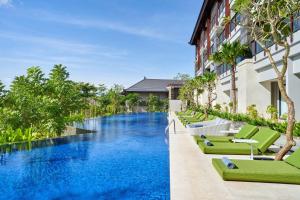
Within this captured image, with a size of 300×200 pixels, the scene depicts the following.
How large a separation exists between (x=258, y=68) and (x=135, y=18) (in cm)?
1346

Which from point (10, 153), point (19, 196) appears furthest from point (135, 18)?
point (19, 196)

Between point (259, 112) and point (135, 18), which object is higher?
point (135, 18)

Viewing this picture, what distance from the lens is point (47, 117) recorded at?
18609 millimetres

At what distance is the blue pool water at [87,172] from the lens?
26.1 ft

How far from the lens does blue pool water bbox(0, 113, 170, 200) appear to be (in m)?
7.95

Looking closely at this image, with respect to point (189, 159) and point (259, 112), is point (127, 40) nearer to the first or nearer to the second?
point (259, 112)

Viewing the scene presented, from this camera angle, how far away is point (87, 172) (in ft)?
32.8

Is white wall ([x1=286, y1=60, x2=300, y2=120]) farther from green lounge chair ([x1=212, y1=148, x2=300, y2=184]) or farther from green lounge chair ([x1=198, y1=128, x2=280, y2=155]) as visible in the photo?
green lounge chair ([x1=212, y1=148, x2=300, y2=184])

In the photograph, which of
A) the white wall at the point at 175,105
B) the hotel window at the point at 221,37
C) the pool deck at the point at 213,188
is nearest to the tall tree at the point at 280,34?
the pool deck at the point at 213,188

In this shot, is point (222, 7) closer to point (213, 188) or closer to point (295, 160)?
point (295, 160)

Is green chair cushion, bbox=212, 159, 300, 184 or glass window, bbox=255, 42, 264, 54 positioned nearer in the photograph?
green chair cushion, bbox=212, 159, 300, 184

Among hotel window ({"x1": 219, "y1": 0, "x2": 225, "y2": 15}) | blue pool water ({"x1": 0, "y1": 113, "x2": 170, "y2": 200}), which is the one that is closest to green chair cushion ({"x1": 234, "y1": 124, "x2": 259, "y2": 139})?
blue pool water ({"x1": 0, "y1": 113, "x2": 170, "y2": 200})

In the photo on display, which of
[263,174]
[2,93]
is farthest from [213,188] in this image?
[2,93]

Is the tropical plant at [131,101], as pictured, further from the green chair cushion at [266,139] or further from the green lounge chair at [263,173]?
the green lounge chair at [263,173]
